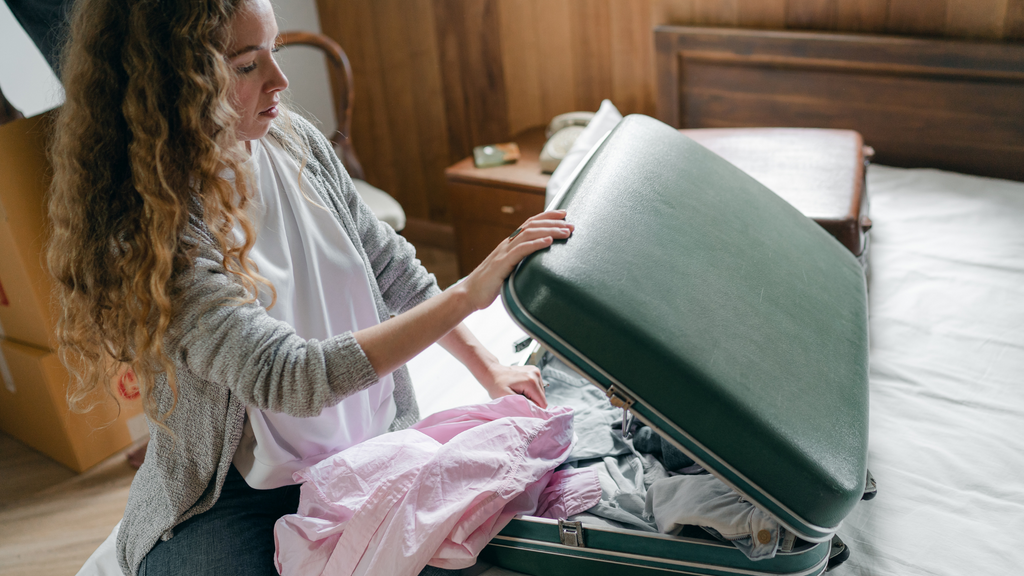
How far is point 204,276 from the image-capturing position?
38.5 inches

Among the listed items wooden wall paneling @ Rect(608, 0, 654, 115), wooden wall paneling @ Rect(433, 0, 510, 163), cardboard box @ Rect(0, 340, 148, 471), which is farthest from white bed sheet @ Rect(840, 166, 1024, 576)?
cardboard box @ Rect(0, 340, 148, 471)

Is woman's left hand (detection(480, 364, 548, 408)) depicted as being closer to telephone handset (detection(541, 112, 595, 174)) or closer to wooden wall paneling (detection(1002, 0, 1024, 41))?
telephone handset (detection(541, 112, 595, 174))

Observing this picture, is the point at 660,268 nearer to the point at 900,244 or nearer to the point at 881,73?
the point at 900,244

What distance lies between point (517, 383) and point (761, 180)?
79 centimetres

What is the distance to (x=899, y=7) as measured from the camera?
6.54 ft

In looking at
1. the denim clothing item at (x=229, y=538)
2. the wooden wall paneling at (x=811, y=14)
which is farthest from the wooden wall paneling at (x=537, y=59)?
the denim clothing item at (x=229, y=538)

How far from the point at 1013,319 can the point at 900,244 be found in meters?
0.33

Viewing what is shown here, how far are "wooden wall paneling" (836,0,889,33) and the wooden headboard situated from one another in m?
0.08

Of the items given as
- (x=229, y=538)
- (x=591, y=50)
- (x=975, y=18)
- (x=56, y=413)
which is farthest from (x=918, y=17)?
(x=56, y=413)

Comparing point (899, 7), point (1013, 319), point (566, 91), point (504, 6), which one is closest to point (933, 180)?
point (899, 7)

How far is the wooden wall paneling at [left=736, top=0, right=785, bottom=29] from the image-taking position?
7.07ft

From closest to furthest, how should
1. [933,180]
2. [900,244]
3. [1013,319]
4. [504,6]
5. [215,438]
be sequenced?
[215,438] → [1013,319] → [900,244] → [933,180] → [504,6]

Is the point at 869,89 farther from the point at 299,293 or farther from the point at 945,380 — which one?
the point at 299,293

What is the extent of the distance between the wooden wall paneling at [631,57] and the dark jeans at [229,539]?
1.81 m
